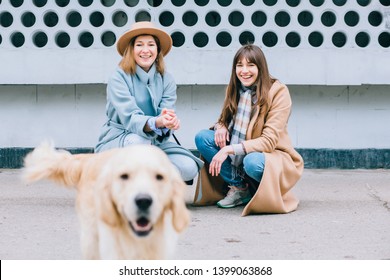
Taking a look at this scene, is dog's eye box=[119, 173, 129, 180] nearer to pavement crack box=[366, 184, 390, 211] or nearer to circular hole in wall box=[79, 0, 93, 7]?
pavement crack box=[366, 184, 390, 211]

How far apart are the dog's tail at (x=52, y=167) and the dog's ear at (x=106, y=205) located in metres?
0.65

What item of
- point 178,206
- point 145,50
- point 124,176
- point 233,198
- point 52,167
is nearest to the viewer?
point 124,176

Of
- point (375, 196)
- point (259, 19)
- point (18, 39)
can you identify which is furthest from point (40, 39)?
point (375, 196)

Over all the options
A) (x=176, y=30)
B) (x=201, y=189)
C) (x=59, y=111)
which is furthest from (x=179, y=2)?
(x=201, y=189)

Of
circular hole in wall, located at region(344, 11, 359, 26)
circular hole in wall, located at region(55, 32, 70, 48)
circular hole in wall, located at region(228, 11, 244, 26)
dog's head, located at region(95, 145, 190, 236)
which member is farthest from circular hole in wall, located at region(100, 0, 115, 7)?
dog's head, located at region(95, 145, 190, 236)

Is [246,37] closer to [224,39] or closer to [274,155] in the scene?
[224,39]

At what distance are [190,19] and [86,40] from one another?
1.21m

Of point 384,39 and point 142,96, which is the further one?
point 384,39

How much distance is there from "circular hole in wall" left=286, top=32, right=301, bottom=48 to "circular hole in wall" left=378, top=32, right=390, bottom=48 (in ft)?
2.98

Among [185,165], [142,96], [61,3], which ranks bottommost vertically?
[185,165]

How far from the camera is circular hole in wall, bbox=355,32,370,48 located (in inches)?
349

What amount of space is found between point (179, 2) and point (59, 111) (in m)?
1.82

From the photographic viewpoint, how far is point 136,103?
5.91 metres

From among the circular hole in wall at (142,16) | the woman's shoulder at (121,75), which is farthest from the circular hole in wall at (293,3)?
the woman's shoulder at (121,75)
